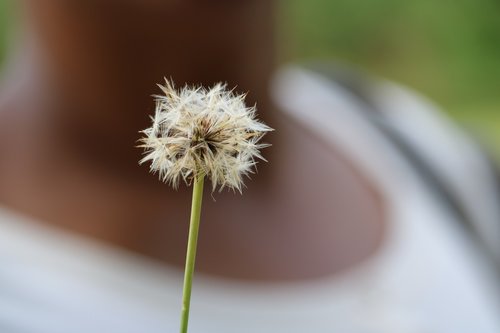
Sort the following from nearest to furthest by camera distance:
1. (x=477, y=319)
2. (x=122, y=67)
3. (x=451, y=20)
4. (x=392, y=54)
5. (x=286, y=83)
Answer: (x=122, y=67), (x=477, y=319), (x=286, y=83), (x=451, y=20), (x=392, y=54)

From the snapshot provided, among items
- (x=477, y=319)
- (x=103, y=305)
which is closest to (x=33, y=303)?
(x=103, y=305)

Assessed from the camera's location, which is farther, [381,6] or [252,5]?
[381,6]

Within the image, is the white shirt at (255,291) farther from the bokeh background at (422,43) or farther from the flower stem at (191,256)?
the bokeh background at (422,43)

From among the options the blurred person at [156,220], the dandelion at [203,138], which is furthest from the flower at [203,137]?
the blurred person at [156,220]

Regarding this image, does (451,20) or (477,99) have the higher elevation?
(451,20)

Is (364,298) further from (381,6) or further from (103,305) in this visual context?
(381,6)

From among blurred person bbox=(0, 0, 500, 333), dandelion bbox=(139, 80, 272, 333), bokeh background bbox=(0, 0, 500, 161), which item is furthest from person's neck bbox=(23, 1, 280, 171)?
bokeh background bbox=(0, 0, 500, 161)

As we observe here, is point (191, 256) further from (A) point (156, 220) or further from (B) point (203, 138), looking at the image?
(A) point (156, 220)
